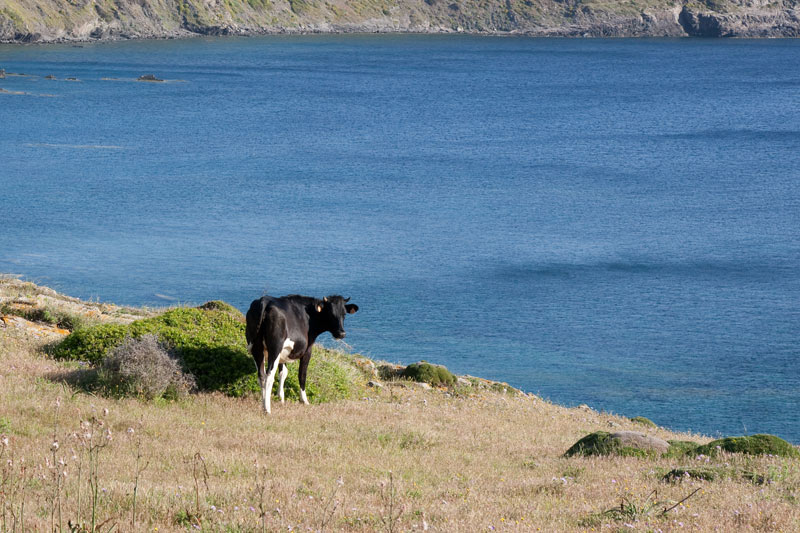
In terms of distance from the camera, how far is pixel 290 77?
17688cm

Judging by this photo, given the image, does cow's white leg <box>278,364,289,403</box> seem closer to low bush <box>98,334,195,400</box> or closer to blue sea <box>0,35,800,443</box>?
low bush <box>98,334,195,400</box>

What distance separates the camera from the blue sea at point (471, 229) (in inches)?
1694

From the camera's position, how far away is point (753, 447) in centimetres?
1512

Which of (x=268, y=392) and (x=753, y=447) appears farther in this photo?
(x=268, y=392)

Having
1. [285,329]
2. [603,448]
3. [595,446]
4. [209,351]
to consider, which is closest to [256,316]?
[285,329]

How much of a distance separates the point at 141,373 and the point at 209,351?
2.37m

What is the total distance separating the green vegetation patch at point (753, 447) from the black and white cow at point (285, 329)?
272 inches

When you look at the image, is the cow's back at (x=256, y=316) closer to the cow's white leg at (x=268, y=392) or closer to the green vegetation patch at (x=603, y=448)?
the cow's white leg at (x=268, y=392)

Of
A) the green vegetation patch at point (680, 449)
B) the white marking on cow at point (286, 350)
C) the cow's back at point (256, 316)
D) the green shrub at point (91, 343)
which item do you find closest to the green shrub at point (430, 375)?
the white marking on cow at point (286, 350)

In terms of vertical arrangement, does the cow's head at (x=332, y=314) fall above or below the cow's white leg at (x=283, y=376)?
above

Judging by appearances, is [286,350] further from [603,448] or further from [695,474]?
[695,474]

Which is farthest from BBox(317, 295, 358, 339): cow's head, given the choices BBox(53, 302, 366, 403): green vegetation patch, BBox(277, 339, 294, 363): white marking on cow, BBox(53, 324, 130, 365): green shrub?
BBox(53, 324, 130, 365): green shrub

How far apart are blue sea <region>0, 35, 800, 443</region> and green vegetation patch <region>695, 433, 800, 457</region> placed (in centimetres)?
1951

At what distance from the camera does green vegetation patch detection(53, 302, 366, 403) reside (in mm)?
17938
